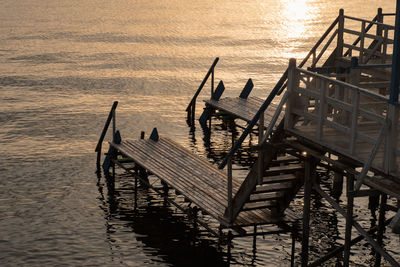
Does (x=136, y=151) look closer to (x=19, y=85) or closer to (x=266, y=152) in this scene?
(x=266, y=152)

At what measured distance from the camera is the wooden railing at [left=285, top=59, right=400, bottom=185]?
1886 cm

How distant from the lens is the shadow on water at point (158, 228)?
29297mm

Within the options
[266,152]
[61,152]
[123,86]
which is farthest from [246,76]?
[266,152]

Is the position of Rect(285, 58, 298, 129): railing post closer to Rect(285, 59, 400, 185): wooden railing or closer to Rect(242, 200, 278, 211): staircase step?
Rect(285, 59, 400, 185): wooden railing

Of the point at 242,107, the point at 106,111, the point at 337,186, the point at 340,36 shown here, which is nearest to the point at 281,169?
the point at 340,36

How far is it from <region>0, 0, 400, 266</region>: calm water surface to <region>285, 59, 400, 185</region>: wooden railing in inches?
304

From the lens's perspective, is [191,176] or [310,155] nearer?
[310,155]

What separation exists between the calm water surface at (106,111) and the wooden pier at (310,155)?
2.22 metres

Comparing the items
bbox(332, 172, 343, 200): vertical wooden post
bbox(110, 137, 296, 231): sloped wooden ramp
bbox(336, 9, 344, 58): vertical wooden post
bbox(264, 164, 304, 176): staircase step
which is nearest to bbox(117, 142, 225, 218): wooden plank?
bbox(110, 137, 296, 231): sloped wooden ramp

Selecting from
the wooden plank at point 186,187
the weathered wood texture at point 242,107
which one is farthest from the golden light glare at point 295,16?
the wooden plank at point 186,187

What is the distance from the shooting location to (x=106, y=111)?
57406 mm

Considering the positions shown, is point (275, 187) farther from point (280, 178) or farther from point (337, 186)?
point (337, 186)

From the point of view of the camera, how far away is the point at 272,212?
2675 cm

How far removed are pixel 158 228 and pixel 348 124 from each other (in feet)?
39.1
